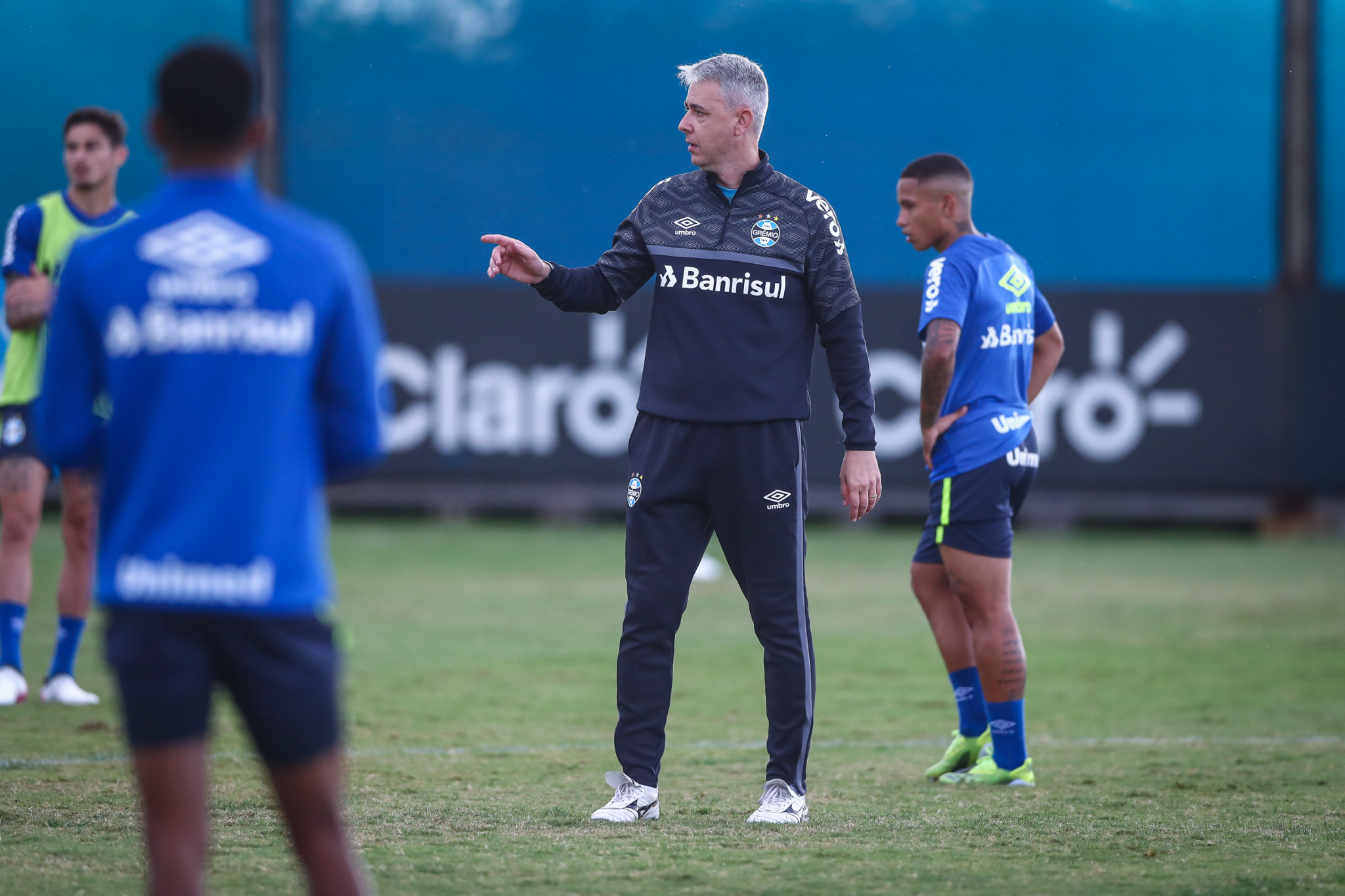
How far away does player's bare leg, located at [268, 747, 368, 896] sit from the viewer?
2.71 m

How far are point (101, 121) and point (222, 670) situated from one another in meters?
4.49

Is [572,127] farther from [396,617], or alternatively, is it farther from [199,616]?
[199,616]

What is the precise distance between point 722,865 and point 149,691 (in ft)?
6.40

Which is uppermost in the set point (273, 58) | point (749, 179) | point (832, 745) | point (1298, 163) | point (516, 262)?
point (273, 58)

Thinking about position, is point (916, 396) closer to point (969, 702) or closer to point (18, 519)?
point (969, 702)

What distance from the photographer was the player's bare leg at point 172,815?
265 cm

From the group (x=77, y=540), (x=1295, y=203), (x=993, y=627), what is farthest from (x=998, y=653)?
(x=1295, y=203)

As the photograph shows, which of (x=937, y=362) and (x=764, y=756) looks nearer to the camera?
(x=937, y=362)

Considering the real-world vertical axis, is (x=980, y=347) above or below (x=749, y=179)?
below

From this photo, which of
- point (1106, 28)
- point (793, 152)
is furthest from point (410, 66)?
point (1106, 28)

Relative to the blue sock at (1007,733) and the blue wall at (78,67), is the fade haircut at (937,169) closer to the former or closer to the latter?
the blue sock at (1007,733)

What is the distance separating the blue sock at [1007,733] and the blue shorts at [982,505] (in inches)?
21.3

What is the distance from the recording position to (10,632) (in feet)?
22.3

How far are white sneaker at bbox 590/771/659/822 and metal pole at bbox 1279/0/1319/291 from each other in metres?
12.4
